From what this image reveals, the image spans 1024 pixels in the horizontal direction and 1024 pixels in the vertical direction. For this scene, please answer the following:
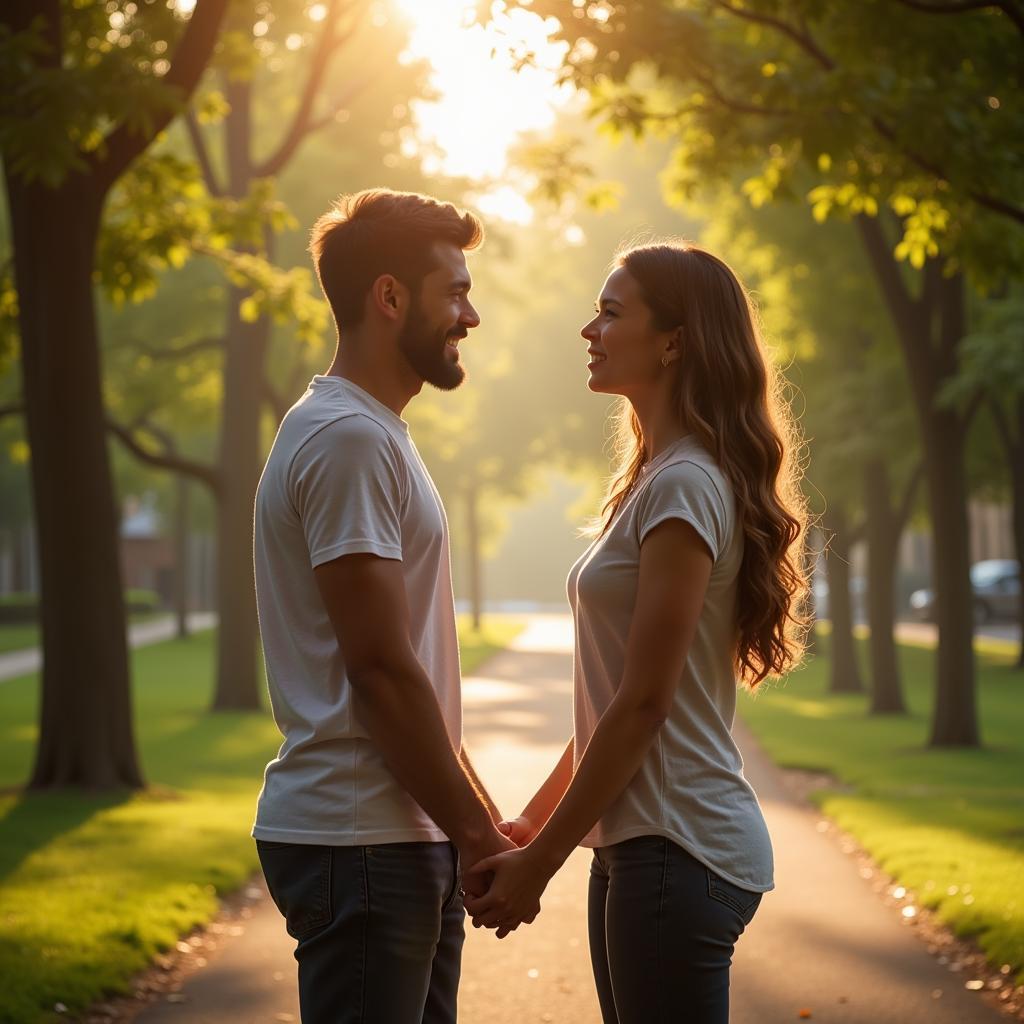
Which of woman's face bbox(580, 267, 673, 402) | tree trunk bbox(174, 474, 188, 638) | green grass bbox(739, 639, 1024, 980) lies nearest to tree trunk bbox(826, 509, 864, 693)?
green grass bbox(739, 639, 1024, 980)

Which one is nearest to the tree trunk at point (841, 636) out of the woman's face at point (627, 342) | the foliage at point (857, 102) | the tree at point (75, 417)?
the foliage at point (857, 102)

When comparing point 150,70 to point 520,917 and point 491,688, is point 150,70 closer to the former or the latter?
point 520,917

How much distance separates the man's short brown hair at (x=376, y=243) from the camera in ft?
9.63

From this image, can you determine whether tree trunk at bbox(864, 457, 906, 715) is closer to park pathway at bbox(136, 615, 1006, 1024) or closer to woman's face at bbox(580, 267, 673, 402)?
park pathway at bbox(136, 615, 1006, 1024)

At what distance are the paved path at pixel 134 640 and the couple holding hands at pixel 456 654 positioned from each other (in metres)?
14.2

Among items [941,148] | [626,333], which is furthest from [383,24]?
[626,333]

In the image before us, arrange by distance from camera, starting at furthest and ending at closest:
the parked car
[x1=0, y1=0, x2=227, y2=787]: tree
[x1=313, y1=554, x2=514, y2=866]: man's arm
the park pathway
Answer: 1. the parked car
2. [x1=0, y1=0, x2=227, y2=787]: tree
3. the park pathway
4. [x1=313, y1=554, x2=514, y2=866]: man's arm

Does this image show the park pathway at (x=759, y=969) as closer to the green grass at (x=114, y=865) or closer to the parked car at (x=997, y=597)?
the green grass at (x=114, y=865)

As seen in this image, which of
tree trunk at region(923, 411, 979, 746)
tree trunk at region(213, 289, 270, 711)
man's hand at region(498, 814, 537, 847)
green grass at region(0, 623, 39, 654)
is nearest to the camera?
man's hand at region(498, 814, 537, 847)

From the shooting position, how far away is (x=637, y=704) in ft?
9.07

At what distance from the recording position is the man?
266cm

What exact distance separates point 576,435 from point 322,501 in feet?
122

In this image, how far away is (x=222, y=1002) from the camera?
5.86 metres

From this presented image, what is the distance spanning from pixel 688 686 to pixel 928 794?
9.73 m
